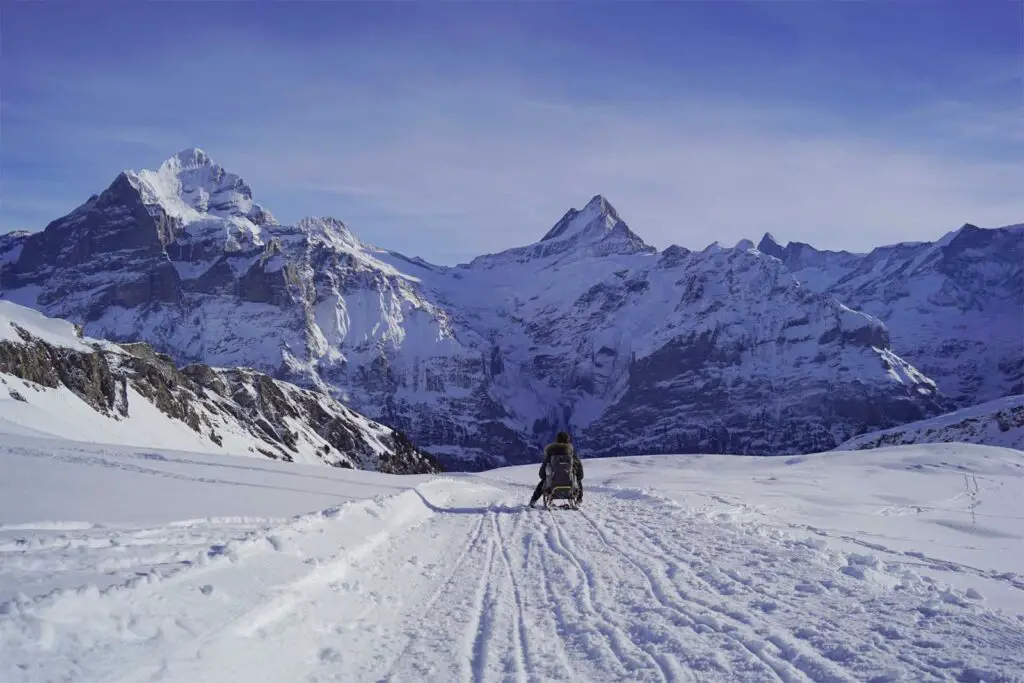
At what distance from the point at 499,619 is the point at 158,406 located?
109 meters

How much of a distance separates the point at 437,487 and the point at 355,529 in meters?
15.2

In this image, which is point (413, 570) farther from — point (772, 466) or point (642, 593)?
point (772, 466)

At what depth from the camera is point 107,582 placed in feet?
25.0

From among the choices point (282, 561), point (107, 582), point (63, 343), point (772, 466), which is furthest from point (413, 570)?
point (63, 343)

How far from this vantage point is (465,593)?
10.4m

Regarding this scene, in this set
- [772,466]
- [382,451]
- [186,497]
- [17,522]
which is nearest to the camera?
[17,522]

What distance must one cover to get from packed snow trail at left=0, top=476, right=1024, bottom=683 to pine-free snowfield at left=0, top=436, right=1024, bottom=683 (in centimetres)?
3

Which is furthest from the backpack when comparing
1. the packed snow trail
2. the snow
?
the snow

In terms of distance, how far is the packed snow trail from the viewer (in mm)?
6500

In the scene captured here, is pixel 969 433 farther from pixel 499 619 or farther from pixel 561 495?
pixel 499 619

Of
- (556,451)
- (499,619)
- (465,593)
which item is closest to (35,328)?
(556,451)

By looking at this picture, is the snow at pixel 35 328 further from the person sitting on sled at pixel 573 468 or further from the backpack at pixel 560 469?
the backpack at pixel 560 469

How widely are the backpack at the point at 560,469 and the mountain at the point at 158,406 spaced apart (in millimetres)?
25716

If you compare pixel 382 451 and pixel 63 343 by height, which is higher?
pixel 63 343
